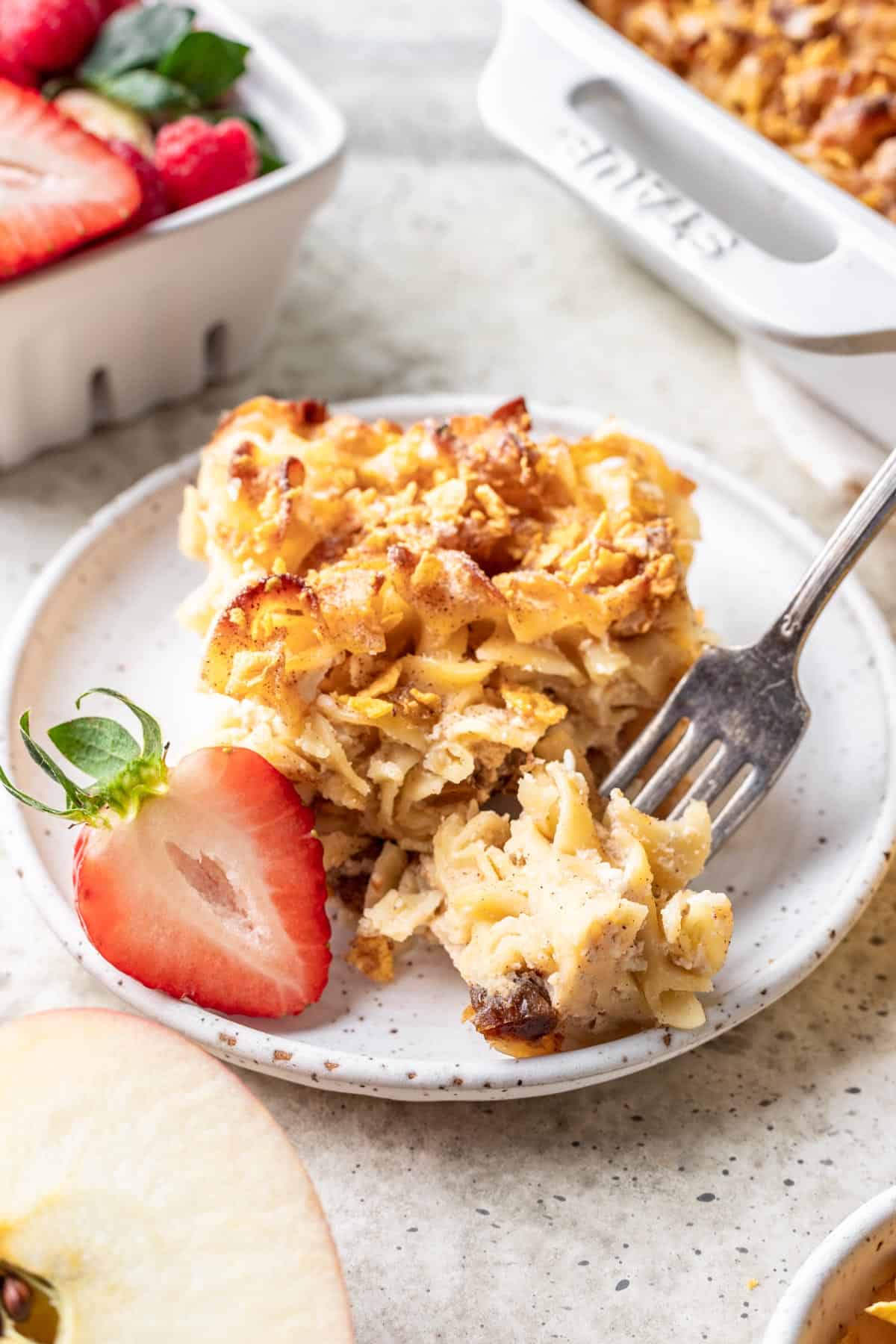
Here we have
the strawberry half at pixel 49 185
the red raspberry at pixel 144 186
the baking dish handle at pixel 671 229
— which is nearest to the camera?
the baking dish handle at pixel 671 229

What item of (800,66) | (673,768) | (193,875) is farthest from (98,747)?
(800,66)

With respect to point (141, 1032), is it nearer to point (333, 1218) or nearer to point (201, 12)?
point (333, 1218)

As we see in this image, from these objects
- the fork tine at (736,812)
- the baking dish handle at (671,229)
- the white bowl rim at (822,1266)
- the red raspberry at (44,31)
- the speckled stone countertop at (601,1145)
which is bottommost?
the speckled stone countertop at (601,1145)

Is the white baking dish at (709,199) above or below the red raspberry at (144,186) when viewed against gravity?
above

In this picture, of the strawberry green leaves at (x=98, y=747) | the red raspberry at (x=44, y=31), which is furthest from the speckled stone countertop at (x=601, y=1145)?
the red raspberry at (x=44, y=31)

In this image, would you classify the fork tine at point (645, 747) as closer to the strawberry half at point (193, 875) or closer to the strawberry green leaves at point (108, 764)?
the strawberry half at point (193, 875)

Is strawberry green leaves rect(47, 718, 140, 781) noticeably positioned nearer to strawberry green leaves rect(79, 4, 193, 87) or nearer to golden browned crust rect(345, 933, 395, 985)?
golden browned crust rect(345, 933, 395, 985)
